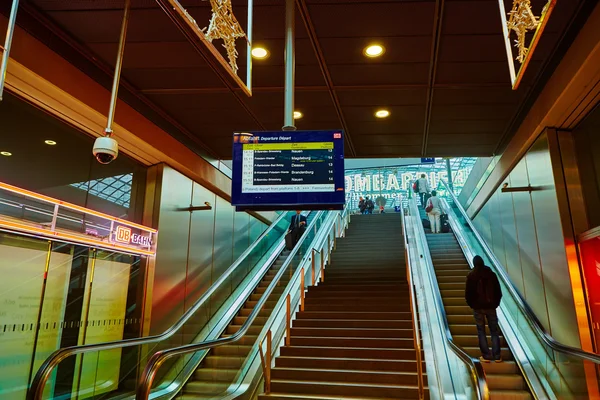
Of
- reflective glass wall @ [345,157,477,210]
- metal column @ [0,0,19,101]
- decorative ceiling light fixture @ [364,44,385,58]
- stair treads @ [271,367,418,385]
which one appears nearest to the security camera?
metal column @ [0,0,19,101]

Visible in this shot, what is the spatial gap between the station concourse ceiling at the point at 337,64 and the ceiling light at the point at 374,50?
0.22 ft

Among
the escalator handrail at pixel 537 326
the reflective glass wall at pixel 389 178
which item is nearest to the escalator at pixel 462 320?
the escalator handrail at pixel 537 326

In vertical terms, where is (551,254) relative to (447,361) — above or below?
above

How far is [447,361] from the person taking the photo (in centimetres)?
564

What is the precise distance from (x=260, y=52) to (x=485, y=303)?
4543 mm

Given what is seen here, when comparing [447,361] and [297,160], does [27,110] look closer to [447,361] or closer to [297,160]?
[297,160]

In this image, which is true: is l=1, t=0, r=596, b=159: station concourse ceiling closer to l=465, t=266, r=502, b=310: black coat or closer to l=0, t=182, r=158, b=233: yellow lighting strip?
l=0, t=182, r=158, b=233: yellow lighting strip

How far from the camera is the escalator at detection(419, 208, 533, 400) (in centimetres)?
597

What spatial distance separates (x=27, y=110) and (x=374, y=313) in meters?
6.05

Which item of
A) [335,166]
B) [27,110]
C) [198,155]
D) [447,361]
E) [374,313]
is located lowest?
[447,361]

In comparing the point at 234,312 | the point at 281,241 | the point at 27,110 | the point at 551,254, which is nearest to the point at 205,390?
the point at 234,312

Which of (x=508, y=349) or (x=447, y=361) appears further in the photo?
(x=508, y=349)

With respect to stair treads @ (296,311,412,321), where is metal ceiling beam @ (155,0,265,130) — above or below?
above

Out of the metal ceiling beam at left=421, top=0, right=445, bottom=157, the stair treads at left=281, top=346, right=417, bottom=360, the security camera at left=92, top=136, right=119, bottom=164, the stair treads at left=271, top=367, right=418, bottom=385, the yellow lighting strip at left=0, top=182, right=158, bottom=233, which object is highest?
the metal ceiling beam at left=421, top=0, right=445, bottom=157
